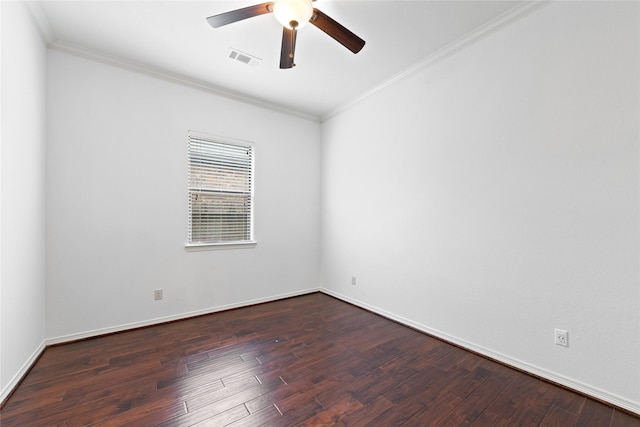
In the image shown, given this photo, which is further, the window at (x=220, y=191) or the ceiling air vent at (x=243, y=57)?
the window at (x=220, y=191)

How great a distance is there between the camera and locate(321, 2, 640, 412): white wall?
1.77 metres

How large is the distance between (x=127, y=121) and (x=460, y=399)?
12.6 ft

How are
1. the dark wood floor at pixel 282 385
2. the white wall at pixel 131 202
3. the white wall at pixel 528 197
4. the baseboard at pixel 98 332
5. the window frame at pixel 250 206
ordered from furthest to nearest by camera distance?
the window frame at pixel 250 206 → the white wall at pixel 131 202 → the baseboard at pixel 98 332 → the white wall at pixel 528 197 → the dark wood floor at pixel 282 385

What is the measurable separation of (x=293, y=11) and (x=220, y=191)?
2384 mm

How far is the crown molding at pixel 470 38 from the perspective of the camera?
2.11 meters

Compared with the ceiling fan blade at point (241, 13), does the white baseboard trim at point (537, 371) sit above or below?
below

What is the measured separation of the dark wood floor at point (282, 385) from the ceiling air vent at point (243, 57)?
283 cm

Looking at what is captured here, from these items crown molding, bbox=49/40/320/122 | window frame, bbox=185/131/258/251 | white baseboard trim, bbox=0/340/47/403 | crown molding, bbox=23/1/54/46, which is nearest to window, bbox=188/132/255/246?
window frame, bbox=185/131/258/251

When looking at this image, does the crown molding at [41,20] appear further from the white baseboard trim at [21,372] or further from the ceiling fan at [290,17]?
the white baseboard trim at [21,372]

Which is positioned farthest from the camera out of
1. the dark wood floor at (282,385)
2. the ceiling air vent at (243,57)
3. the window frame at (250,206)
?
the window frame at (250,206)

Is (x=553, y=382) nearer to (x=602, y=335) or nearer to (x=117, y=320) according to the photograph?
(x=602, y=335)

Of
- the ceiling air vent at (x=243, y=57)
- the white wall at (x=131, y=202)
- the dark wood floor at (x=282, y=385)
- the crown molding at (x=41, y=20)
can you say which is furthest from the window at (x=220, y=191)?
the crown molding at (x=41, y=20)

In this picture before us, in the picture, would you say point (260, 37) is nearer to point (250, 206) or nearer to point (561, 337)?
point (250, 206)

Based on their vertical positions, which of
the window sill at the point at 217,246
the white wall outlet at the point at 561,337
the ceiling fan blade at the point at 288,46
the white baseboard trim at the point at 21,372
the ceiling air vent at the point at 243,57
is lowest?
the white baseboard trim at the point at 21,372
